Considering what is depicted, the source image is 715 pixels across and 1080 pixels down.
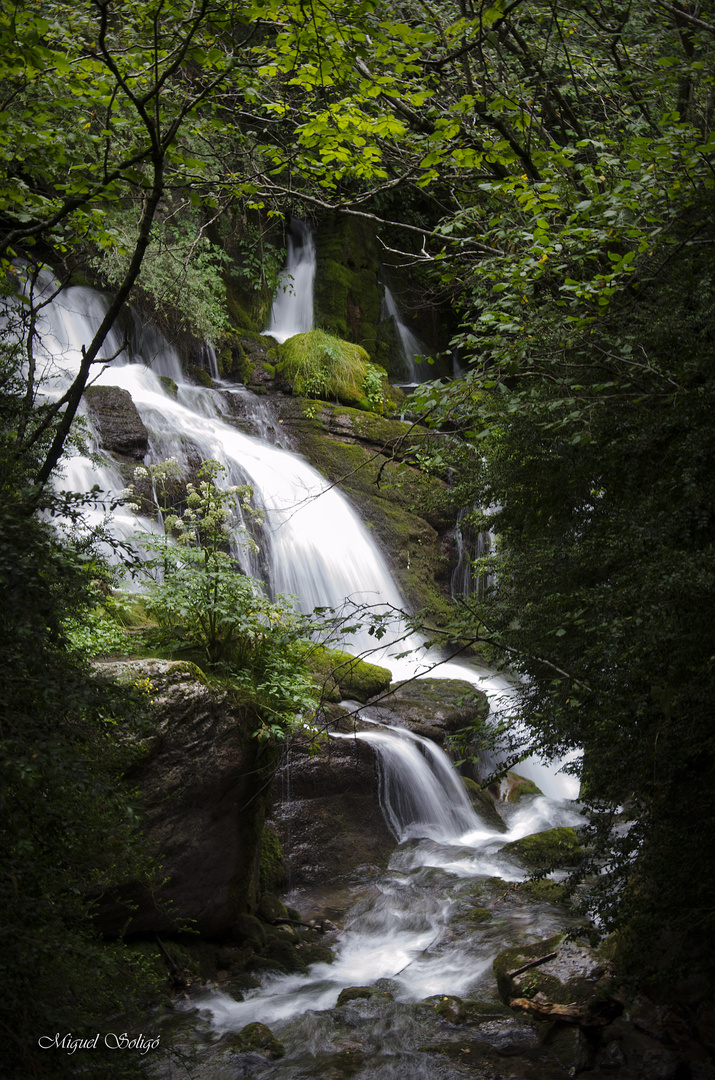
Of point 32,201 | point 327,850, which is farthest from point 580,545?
point 327,850

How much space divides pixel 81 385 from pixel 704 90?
15.8 ft

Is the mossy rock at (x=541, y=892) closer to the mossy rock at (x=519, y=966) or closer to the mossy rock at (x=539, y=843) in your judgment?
the mossy rock at (x=539, y=843)

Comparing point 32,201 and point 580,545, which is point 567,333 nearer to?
point 580,545

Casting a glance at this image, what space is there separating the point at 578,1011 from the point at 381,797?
3951 millimetres

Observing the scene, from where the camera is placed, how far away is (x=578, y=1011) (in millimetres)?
4488

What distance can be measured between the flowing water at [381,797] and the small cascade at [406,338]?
698 cm

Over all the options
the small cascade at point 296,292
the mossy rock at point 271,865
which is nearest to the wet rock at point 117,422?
the mossy rock at point 271,865

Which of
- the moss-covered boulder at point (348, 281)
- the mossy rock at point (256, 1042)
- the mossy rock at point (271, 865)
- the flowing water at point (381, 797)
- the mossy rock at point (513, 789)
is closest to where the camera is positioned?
the mossy rock at point (256, 1042)

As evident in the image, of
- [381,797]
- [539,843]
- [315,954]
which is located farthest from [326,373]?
[315,954]

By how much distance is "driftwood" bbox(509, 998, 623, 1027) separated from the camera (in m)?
4.34

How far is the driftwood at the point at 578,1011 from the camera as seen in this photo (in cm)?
Result: 434

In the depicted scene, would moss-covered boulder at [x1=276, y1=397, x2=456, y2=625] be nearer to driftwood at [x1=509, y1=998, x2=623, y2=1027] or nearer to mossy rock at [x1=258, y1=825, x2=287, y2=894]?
mossy rock at [x1=258, y1=825, x2=287, y2=894]

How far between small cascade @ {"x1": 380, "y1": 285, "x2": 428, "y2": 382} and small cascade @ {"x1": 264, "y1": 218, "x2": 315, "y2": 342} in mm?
2521

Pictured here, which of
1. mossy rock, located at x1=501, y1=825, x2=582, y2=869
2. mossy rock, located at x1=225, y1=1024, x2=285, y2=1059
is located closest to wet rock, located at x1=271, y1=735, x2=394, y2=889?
mossy rock, located at x1=501, y1=825, x2=582, y2=869
